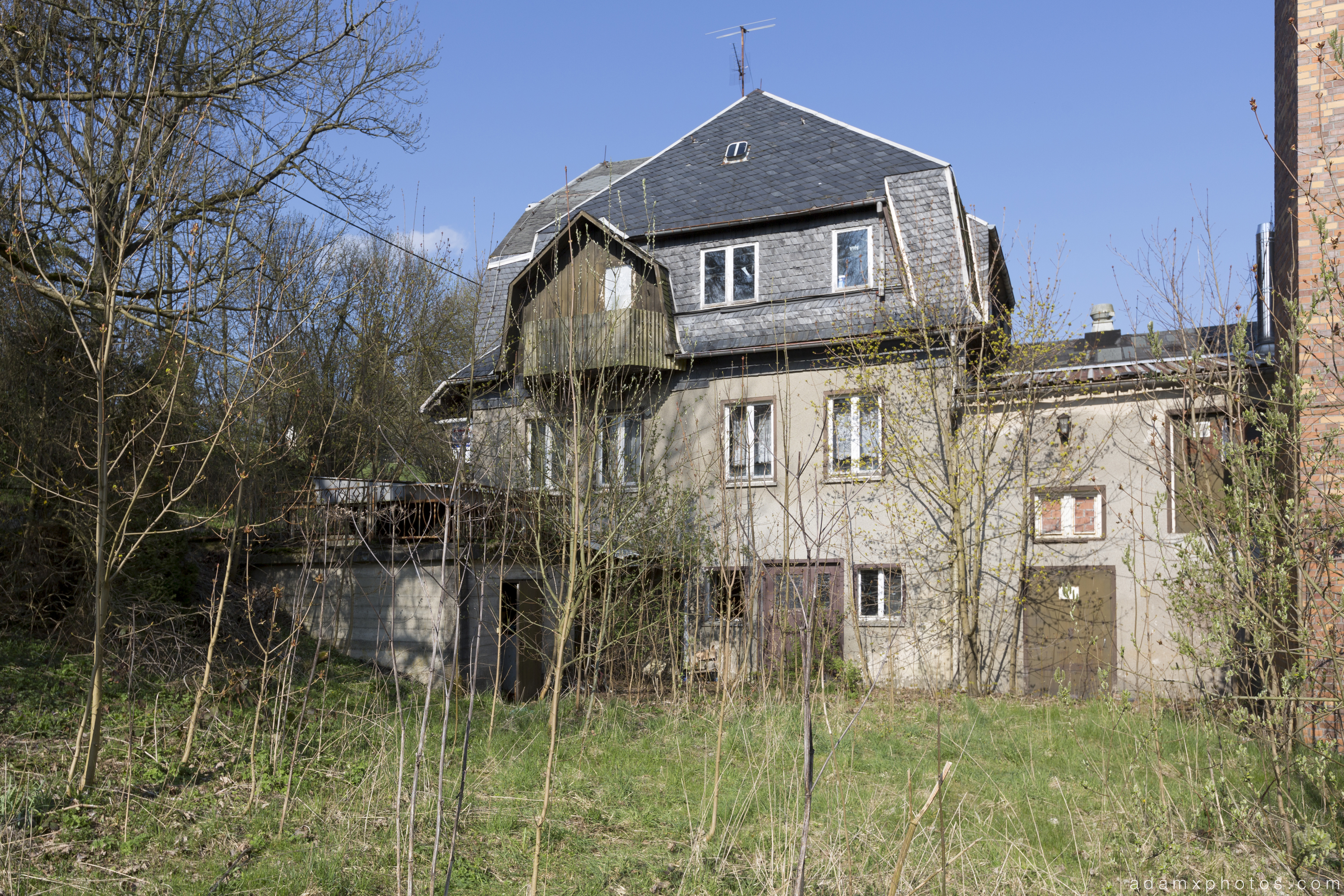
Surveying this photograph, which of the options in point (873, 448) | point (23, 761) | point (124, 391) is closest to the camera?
point (23, 761)

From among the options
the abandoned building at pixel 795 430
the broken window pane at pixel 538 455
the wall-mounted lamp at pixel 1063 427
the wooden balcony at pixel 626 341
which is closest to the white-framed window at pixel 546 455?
the broken window pane at pixel 538 455

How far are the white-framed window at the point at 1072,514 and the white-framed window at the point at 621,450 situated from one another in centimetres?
623

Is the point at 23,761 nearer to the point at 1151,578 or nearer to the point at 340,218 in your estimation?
the point at 340,218

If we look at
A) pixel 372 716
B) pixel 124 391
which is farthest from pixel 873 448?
pixel 124 391

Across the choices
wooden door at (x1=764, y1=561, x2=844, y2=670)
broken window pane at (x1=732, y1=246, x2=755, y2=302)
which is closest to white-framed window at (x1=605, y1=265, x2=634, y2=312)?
broken window pane at (x1=732, y1=246, x2=755, y2=302)

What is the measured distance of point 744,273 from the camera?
57.2 ft

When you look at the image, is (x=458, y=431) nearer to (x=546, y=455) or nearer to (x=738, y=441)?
(x=546, y=455)

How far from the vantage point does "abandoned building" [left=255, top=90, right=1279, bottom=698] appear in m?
13.0

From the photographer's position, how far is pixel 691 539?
13.9m

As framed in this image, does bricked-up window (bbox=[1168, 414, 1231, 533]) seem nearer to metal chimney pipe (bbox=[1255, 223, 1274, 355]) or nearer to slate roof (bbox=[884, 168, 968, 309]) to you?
metal chimney pipe (bbox=[1255, 223, 1274, 355])

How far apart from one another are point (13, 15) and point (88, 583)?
567 centimetres

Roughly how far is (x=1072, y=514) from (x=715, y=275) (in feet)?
24.7

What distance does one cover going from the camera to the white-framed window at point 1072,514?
1428 cm

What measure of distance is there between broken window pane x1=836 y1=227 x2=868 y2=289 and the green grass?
28.3 feet
